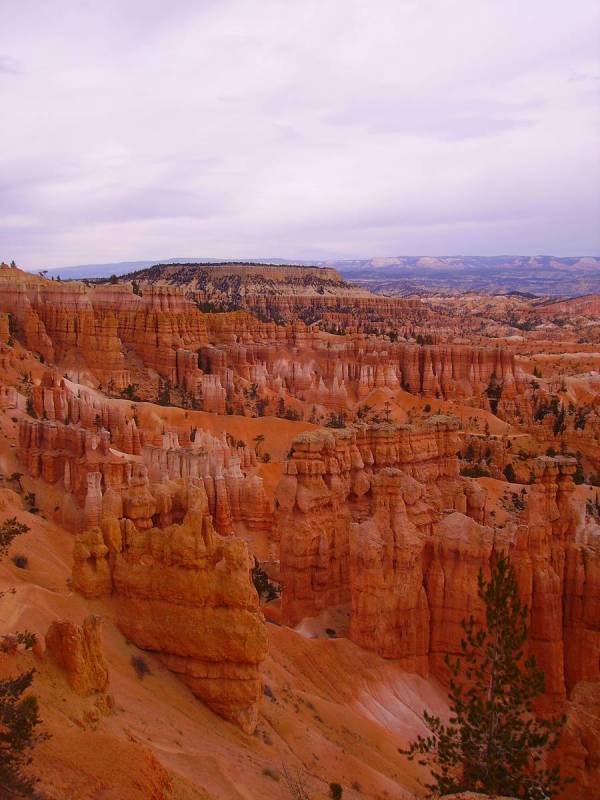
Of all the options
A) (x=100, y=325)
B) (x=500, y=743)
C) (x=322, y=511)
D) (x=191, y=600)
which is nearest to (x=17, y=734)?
(x=191, y=600)

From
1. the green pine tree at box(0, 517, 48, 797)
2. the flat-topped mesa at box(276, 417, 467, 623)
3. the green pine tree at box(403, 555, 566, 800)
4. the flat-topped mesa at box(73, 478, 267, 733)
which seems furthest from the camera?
the flat-topped mesa at box(276, 417, 467, 623)

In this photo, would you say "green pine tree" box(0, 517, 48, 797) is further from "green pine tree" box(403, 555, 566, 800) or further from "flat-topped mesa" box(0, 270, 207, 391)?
"flat-topped mesa" box(0, 270, 207, 391)

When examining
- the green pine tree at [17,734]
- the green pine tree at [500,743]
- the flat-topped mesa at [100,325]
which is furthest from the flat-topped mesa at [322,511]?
the flat-topped mesa at [100,325]

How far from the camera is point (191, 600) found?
44.1 ft

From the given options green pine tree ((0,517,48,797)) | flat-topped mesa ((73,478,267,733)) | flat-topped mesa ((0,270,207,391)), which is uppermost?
flat-topped mesa ((0,270,207,391))

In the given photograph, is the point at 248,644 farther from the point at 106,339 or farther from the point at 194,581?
the point at 106,339

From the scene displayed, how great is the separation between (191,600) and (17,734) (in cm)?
552

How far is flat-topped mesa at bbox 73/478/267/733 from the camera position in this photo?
1306 centimetres

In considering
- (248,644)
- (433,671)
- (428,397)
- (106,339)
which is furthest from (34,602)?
(428,397)

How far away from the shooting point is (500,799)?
9.24 m

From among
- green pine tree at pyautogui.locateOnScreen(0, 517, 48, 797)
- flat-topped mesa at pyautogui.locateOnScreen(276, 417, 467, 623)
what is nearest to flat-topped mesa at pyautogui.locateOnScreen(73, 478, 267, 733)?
green pine tree at pyautogui.locateOnScreen(0, 517, 48, 797)

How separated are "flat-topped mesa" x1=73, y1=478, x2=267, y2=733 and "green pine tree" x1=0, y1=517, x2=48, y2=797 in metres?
4.09

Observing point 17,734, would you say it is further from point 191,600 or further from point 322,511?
point 322,511

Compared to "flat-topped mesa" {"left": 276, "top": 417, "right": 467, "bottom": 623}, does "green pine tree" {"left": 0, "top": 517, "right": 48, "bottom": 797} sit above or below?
above
